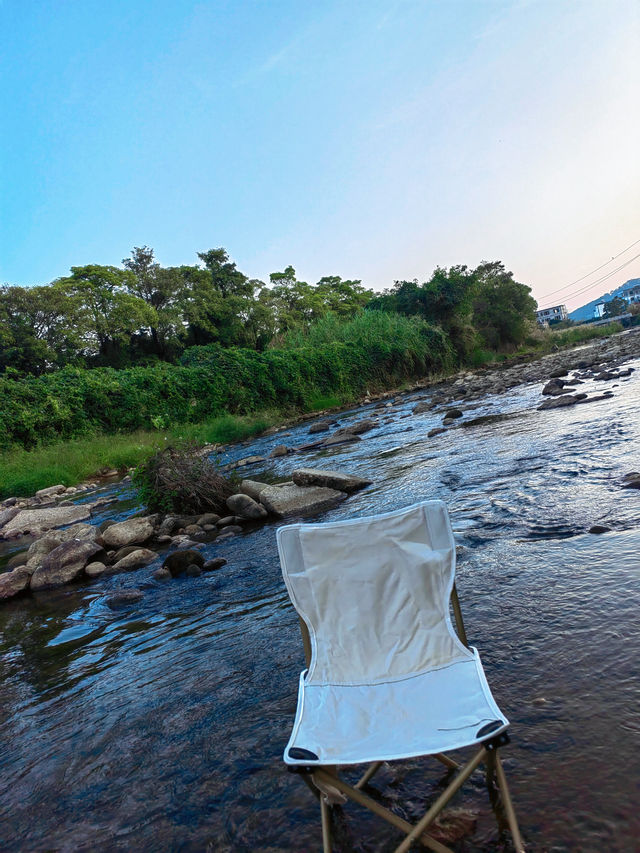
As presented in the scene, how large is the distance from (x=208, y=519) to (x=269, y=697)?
4.74 m

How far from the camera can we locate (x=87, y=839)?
2.15 metres

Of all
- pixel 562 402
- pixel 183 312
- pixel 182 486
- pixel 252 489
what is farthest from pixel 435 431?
pixel 183 312

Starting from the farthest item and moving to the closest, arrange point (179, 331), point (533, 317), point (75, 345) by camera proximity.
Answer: point (533, 317) → point (179, 331) → point (75, 345)

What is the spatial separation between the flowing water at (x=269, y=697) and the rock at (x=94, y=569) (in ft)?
0.93

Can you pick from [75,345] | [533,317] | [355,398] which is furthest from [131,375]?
[533,317]

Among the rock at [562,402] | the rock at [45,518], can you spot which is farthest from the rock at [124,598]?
the rock at [562,402]

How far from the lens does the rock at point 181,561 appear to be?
5.62 m

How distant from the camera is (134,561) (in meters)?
6.25

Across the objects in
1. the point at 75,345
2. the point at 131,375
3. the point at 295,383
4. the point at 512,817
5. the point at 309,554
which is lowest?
the point at 512,817

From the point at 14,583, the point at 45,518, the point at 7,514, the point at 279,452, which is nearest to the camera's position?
the point at 14,583

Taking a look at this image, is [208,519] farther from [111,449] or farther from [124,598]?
[111,449]

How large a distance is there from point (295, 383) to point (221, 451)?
942 cm

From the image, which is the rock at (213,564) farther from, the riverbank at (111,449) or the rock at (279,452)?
the rock at (279,452)

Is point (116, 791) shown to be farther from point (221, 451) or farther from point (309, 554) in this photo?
point (221, 451)
